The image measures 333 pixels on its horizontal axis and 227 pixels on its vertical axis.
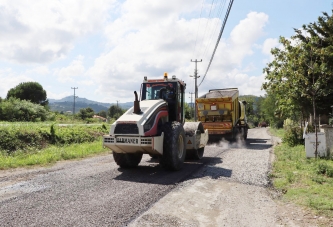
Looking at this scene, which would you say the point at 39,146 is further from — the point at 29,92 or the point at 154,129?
the point at 29,92

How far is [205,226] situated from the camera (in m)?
4.56

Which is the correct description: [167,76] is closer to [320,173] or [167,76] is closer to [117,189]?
[117,189]

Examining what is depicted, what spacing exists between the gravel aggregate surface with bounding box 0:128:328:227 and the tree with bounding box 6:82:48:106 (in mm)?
64918

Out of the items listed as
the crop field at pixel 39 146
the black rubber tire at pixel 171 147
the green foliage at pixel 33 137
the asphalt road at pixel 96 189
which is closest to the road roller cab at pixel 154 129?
the black rubber tire at pixel 171 147

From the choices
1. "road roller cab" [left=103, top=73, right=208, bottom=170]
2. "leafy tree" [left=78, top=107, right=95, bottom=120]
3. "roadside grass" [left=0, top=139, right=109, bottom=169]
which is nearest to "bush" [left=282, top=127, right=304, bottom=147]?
"road roller cab" [left=103, top=73, right=208, bottom=170]

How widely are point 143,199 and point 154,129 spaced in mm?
2804

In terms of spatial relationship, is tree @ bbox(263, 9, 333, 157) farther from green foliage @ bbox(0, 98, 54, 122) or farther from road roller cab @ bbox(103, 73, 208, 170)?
green foliage @ bbox(0, 98, 54, 122)

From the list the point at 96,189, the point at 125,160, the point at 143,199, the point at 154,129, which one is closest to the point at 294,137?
the point at 154,129

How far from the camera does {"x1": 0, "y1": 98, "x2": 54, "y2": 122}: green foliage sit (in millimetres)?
33500

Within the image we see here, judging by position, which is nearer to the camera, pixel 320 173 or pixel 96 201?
pixel 96 201

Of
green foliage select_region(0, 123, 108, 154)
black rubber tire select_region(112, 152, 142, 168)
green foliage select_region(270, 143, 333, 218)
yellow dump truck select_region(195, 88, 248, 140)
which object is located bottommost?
green foliage select_region(270, 143, 333, 218)

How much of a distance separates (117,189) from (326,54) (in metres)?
9.96

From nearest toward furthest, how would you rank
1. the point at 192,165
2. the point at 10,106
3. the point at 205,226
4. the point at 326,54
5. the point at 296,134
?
the point at 205,226 < the point at 192,165 < the point at 326,54 < the point at 296,134 < the point at 10,106

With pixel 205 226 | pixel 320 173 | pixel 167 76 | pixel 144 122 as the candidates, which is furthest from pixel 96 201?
pixel 320 173
